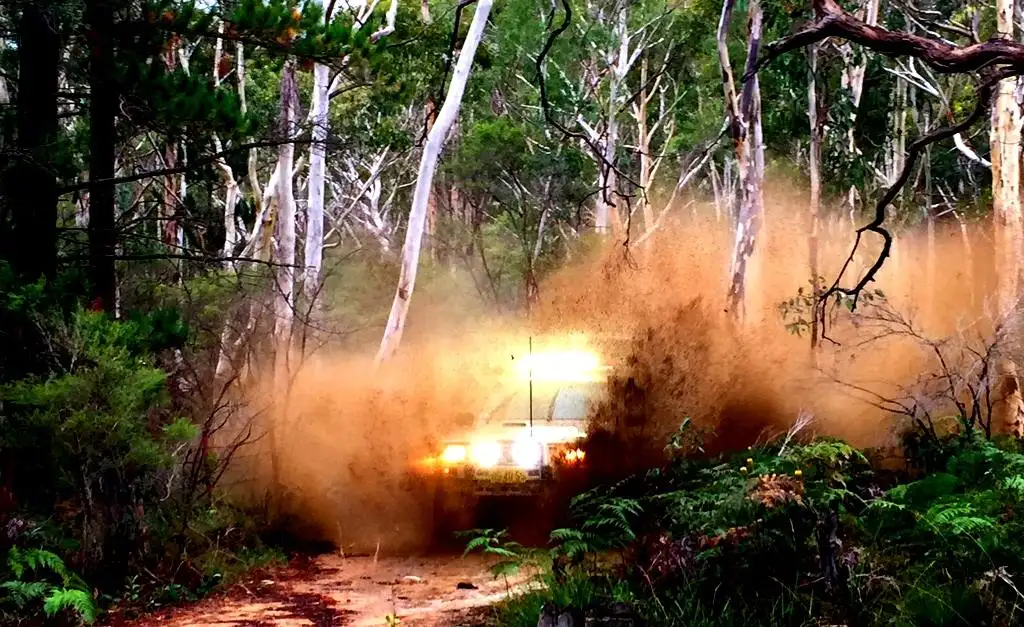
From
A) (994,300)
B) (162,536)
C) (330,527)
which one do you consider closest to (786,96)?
(994,300)

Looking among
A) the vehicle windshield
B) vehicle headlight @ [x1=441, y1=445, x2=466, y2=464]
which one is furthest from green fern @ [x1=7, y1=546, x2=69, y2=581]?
the vehicle windshield

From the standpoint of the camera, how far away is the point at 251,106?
2183cm

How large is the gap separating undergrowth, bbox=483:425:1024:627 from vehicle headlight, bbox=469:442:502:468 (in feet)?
6.28

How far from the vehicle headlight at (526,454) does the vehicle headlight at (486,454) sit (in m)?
0.15

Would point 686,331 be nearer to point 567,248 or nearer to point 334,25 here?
point 334,25

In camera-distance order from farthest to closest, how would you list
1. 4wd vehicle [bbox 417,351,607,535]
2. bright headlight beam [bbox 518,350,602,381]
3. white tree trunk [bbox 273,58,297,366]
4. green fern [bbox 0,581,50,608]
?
white tree trunk [bbox 273,58,297,366] < bright headlight beam [bbox 518,350,602,381] < 4wd vehicle [bbox 417,351,607,535] < green fern [bbox 0,581,50,608]

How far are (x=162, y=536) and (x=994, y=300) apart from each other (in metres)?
11.1

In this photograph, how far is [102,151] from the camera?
29.5 ft

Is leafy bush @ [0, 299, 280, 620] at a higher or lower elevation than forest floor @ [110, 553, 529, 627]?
higher

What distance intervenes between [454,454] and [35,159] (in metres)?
4.53

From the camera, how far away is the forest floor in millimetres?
6492

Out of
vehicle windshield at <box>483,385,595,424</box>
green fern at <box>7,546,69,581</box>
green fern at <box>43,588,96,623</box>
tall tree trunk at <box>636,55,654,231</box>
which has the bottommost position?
green fern at <box>43,588,96,623</box>

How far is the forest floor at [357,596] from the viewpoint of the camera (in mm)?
6492

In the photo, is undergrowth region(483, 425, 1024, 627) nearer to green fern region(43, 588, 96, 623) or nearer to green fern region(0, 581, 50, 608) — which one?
green fern region(43, 588, 96, 623)
